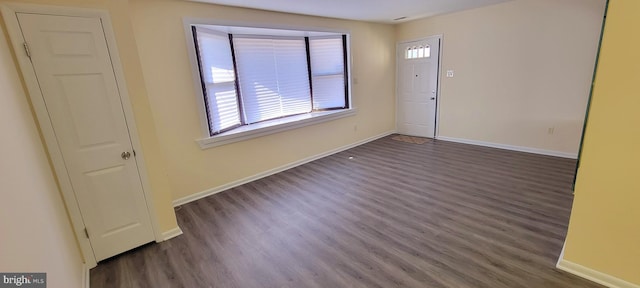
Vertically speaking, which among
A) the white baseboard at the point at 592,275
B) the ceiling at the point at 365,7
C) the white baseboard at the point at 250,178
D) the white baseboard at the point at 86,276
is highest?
the ceiling at the point at 365,7

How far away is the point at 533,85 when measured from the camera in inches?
164

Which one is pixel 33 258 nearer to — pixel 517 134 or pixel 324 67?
pixel 324 67

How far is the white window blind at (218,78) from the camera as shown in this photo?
333 cm

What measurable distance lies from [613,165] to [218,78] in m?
3.81

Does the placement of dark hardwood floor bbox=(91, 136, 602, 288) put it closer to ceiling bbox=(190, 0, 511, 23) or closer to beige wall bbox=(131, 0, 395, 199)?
beige wall bbox=(131, 0, 395, 199)

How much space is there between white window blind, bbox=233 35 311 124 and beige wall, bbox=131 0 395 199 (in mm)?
447

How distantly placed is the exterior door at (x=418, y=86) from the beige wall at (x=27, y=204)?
560 centimetres

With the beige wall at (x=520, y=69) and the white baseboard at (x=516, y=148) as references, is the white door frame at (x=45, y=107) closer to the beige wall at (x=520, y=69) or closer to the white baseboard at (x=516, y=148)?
the beige wall at (x=520, y=69)

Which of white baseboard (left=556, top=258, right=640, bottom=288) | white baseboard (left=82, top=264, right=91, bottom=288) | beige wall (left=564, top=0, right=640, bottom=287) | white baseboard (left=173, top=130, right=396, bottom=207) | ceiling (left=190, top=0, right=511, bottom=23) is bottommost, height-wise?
white baseboard (left=556, top=258, right=640, bottom=288)

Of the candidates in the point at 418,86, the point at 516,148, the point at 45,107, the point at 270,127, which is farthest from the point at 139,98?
the point at 516,148

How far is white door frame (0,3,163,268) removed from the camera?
1722 millimetres

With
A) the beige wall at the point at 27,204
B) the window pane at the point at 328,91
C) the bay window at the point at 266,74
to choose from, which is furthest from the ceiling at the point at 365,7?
the beige wall at the point at 27,204

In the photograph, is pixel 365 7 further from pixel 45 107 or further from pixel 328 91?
pixel 45 107

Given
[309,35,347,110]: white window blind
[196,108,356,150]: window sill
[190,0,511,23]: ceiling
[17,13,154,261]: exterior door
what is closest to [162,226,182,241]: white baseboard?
[17,13,154,261]: exterior door
